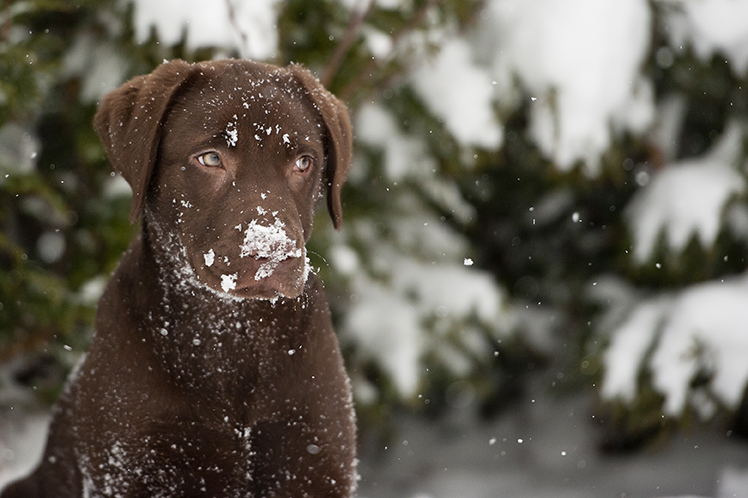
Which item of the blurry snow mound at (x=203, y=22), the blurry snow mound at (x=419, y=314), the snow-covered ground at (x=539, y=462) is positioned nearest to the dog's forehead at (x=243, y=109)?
the blurry snow mound at (x=203, y=22)

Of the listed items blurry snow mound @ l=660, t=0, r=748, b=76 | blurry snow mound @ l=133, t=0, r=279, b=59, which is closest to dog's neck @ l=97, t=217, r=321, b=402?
blurry snow mound @ l=133, t=0, r=279, b=59

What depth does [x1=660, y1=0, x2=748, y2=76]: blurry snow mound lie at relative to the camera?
15.4ft

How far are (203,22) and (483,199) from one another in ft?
8.14

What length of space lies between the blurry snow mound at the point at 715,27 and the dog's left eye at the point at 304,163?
3.31 metres

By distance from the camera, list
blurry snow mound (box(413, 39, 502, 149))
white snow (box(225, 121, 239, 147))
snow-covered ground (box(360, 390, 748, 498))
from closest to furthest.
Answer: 1. white snow (box(225, 121, 239, 147))
2. blurry snow mound (box(413, 39, 502, 149))
3. snow-covered ground (box(360, 390, 748, 498))

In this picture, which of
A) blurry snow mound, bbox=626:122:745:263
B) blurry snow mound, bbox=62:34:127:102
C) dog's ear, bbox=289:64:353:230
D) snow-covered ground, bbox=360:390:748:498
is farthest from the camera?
snow-covered ground, bbox=360:390:748:498

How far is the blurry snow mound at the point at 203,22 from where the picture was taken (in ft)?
12.4

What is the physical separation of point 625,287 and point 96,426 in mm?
3854

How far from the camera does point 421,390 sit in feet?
16.5

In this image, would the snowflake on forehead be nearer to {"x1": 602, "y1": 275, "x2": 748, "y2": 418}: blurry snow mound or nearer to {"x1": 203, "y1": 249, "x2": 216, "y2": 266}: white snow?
{"x1": 203, "y1": 249, "x2": 216, "y2": 266}: white snow

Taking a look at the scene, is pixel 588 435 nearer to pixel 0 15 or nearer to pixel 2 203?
pixel 2 203

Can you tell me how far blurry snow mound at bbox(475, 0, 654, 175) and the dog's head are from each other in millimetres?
2470

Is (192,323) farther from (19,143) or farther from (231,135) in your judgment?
(19,143)

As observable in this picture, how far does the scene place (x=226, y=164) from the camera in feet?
7.38
